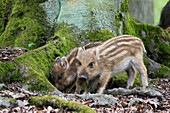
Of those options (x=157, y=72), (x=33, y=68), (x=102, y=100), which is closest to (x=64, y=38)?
(x=33, y=68)

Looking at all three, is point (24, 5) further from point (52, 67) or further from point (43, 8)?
point (52, 67)

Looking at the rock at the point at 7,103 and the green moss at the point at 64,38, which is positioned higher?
the green moss at the point at 64,38

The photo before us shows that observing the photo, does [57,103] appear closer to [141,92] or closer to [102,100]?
[102,100]

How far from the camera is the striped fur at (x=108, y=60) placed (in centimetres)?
628

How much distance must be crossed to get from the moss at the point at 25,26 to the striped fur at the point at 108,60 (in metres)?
2.16

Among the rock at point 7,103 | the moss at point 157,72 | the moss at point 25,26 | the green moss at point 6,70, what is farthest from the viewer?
the moss at point 157,72

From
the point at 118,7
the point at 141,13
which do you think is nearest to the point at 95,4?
the point at 118,7

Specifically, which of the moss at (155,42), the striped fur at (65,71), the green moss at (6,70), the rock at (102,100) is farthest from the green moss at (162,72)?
the green moss at (6,70)

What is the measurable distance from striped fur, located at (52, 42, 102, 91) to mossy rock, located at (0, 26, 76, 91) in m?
0.20

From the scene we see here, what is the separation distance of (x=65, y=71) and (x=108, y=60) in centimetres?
120

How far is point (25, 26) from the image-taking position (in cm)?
834

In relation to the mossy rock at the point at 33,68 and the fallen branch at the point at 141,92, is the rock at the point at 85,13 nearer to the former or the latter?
the mossy rock at the point at 33,68

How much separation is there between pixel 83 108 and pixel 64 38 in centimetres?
364

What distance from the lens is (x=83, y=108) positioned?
14.4ft
